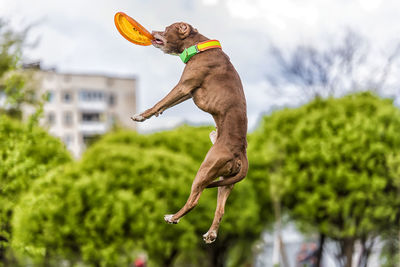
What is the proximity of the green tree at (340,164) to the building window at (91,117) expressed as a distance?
98.2 feet

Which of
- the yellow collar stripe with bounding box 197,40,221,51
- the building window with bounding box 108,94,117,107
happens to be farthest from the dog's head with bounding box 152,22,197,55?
the building window with bounding box 108,94,117,107

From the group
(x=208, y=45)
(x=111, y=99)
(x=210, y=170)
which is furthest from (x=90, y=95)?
(x=210, y=170)

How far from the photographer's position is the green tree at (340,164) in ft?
70.0

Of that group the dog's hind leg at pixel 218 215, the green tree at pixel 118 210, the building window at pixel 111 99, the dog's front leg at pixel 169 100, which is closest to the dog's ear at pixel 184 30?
the dog's front leg at pixel 169 100

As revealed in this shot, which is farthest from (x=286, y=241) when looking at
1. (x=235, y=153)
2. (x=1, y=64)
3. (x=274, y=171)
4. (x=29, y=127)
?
(x=235, y=153)

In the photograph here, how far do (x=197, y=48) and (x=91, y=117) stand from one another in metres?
49.4

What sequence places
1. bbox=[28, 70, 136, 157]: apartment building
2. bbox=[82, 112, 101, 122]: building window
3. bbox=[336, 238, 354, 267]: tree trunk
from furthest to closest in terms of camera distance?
bbox=[82, 112, 101, 122]: building window < bbox=[28, 70, 136, 157]: apartment building < bbox=[336, 238, 354, 267]: tree trunk

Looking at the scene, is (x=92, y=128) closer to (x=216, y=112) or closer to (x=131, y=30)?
(x=131, y=30)

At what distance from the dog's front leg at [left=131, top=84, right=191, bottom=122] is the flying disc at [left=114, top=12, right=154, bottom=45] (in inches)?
18.4

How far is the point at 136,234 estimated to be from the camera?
19.0 m

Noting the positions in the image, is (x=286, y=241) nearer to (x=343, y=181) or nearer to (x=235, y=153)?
(x=343, y=181)

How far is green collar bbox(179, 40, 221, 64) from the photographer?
3668 mm

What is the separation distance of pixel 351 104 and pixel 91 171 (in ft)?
34.1

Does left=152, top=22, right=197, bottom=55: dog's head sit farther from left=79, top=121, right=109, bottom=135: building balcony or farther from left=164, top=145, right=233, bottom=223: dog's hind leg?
left=79, top=121, right=109, bottom=135: building balcony
